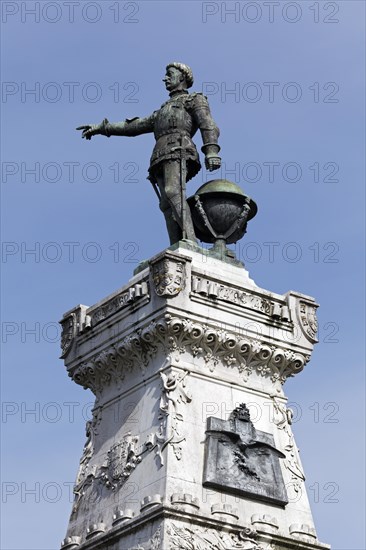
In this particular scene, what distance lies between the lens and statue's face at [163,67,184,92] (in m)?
30.0

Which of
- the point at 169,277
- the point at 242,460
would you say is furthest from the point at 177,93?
the point at 242,460

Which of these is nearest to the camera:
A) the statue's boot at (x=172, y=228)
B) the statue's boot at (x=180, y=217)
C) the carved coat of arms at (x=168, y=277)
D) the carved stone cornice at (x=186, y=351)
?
the carved coat of arms at (x=168, y=277)

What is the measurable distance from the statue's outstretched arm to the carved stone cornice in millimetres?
5760

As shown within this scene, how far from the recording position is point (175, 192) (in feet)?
93.4

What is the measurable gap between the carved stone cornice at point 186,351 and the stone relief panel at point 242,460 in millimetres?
1225

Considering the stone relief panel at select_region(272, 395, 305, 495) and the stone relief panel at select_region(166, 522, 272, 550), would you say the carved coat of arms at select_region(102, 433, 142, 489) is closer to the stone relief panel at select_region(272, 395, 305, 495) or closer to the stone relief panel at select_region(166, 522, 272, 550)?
the stone relief panel at select_region(166, 522, 272, 550)

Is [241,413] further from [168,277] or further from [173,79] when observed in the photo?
[173,79]

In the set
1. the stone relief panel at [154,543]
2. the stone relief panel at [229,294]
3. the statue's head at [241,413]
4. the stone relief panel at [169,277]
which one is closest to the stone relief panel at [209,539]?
the stone relief panel at [154,543]

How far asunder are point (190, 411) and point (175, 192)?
5487 millimetres

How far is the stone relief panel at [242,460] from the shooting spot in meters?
25.1

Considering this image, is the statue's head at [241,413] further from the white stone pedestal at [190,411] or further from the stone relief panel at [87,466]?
the stone relief panel at [87,466]

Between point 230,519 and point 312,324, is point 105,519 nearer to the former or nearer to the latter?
point 230,519

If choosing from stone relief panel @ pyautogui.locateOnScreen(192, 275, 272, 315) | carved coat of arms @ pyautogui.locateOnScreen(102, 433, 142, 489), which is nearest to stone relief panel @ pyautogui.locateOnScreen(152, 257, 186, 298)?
stone relief panel @ pyautogui.locateOnScreen(192, 275, 272, 315)

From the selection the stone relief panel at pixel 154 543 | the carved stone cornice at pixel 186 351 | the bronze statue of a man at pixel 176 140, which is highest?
the bronze statue of a man at pixel 176 140
